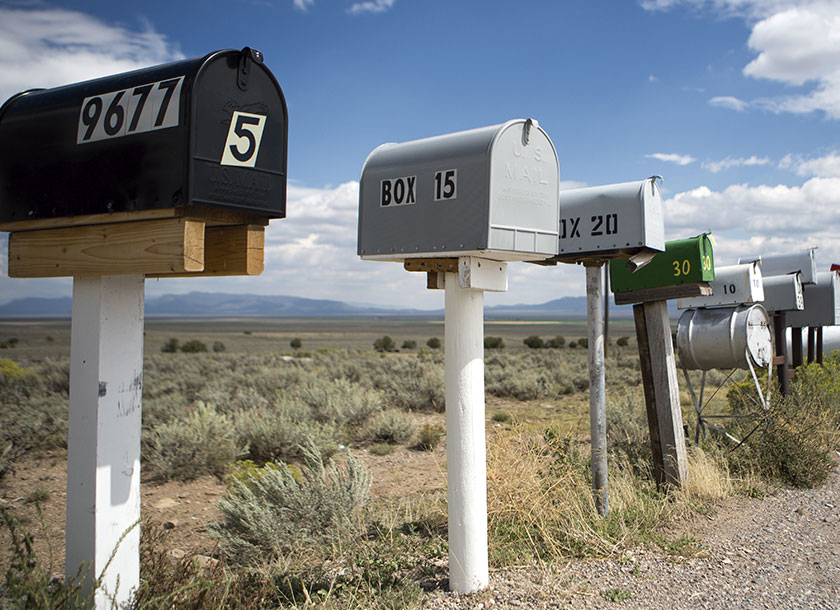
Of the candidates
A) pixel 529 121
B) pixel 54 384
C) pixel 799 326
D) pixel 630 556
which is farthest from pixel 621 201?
pixel 54 384

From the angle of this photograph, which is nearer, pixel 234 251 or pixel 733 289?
pixel 234 251

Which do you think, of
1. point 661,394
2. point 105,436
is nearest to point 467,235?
point 105,436

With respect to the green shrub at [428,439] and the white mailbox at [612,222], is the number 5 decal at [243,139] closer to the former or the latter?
the white mailbox at [612,222]

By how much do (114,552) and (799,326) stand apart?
30.6 ft

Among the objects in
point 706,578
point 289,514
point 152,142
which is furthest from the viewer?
point 289,514

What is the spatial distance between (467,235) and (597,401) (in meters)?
2.45

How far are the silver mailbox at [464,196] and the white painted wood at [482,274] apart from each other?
0.17 ft

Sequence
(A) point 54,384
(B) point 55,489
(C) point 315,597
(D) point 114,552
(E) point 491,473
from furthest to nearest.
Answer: (A) point 54,384
(B) point 55,489
(E) point 491,473
(C) point 315,597
(D) point 114,552

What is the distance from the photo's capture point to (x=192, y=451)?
23.7 feet

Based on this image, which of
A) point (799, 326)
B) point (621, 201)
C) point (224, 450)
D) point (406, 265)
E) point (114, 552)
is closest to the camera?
point (114, 552)

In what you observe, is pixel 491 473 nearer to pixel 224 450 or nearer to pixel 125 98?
pixel 125 98

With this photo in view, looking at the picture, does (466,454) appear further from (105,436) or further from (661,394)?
(661,394)

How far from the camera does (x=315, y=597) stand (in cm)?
336

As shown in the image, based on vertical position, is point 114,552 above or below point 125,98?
below
